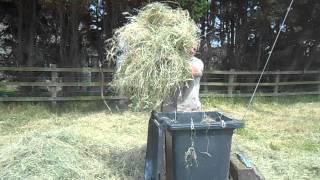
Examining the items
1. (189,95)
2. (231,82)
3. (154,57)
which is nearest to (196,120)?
(189,95)

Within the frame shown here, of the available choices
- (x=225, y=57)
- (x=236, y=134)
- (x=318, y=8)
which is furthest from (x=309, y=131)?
(x=225, y=57)

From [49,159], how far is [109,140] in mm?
1974

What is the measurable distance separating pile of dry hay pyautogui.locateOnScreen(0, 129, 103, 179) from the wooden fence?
214 inches

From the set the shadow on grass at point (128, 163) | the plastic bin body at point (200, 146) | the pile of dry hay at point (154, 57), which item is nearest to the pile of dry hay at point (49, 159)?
the shadow on grass at point (128, 163)

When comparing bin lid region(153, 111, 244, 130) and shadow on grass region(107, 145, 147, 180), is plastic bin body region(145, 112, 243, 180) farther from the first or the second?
shadow on grass region(107, 145, 147, 180)

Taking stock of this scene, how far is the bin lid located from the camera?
4457mm

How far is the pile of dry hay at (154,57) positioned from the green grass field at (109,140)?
112cm

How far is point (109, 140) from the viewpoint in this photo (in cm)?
732

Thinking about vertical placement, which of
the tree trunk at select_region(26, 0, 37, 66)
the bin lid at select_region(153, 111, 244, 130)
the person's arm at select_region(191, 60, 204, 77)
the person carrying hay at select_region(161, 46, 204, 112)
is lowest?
the bin lid at select_region(153, 111, 244, 130)

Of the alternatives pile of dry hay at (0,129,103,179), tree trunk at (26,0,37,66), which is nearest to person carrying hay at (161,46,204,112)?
pile of dry hay at (0,129,103,179)

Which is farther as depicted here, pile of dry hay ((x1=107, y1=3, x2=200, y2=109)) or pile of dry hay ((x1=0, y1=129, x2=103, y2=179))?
pile of dry hay ((x1=0, y1=129, x2=103, y2=179))

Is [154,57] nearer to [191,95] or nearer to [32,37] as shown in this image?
[191,95]

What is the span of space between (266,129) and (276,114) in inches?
84.8

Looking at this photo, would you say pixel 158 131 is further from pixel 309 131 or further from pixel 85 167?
pixel 309 131
